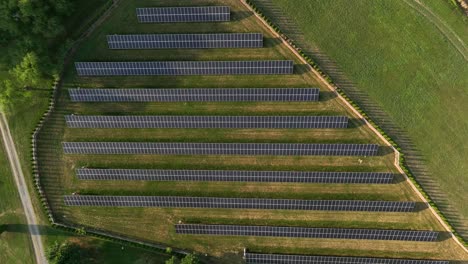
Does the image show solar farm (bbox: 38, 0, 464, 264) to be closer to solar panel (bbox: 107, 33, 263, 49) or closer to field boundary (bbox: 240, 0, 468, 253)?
solar panel (bbox: 107, 33, 263, 49)

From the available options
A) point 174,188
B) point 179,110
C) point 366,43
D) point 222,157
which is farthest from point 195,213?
point 366,43

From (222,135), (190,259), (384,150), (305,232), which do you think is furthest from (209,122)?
(384,150)

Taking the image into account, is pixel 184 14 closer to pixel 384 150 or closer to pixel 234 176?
pixel 234 176

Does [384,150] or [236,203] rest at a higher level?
[384,150]

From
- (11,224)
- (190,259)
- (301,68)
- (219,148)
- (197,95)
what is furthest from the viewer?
(11,224)

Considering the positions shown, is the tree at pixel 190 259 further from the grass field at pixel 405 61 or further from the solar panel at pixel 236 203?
the grass field at pixel 405 61

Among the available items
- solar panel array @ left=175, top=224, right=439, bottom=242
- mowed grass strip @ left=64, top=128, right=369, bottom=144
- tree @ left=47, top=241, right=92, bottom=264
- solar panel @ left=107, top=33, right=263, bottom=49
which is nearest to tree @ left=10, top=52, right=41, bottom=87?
mowed grass strip @ left=64, top=128, right=369, bottom=144

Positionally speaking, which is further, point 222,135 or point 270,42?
point 222,135
